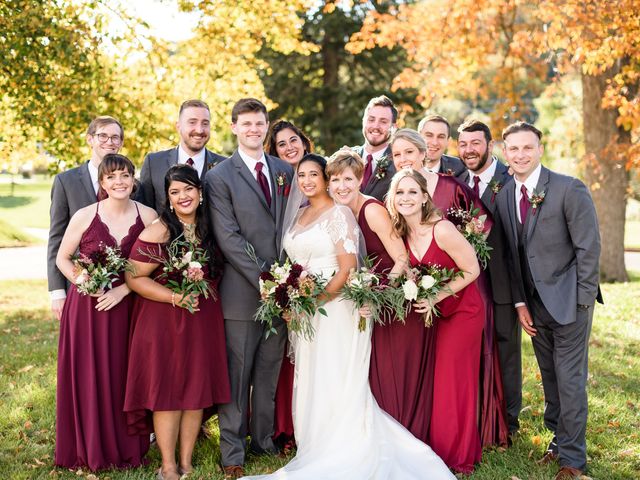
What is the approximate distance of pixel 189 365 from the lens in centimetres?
523

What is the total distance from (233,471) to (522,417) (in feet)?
9.47

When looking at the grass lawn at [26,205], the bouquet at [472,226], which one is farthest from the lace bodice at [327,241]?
the grass lawn at [26,205]

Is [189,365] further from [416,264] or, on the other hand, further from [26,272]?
[26,272]

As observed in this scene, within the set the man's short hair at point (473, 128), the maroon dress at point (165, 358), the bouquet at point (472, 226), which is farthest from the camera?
the man's short hair at point (473, 128)

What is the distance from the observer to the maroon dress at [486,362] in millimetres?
5723

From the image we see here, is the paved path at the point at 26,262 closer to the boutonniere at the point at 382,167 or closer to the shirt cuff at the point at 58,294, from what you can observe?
the shirt cuff at the point at 58,294

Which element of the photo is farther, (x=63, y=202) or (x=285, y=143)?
(x=285, y=143)

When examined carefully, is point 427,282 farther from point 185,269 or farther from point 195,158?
point 195,158

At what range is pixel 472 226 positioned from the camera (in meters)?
5.52

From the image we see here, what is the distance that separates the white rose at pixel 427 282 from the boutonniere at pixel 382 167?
1.47 meters

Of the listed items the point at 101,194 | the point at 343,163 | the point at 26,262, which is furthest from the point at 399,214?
the point at 26,262

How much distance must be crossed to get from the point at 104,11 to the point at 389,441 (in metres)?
10.2

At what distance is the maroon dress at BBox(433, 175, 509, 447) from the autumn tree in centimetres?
682

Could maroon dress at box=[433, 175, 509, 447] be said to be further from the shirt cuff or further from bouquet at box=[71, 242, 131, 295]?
the shirt cuff
